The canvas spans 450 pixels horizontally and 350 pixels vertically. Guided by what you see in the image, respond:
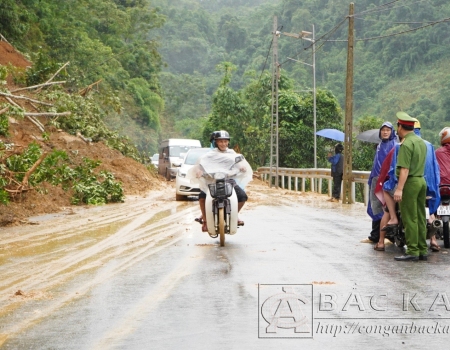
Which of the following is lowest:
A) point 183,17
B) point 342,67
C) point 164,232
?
point 164,232

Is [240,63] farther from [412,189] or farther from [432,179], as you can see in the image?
[412,189]

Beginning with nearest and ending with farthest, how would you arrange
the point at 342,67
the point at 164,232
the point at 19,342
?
the point at 19,342 → the point at 164,232 → the point at 342,67

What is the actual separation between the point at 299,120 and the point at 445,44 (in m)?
34.1

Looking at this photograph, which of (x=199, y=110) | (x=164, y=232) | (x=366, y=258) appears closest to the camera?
(x=366, y=258)

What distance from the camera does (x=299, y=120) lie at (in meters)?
51.2

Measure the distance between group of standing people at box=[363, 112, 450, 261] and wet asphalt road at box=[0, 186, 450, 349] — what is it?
412mm

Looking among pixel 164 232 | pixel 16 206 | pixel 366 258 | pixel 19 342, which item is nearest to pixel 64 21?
pixel 16 206

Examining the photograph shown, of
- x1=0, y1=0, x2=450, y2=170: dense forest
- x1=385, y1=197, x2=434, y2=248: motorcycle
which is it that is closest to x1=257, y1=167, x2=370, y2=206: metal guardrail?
x1=0, y1=0, x2=450, y2=170: dense forest

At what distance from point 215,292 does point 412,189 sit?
12.3 feet

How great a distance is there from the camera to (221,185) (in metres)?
12.3

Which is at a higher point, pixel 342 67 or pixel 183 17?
pixel 183 17

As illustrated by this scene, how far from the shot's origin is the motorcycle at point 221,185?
482 inches

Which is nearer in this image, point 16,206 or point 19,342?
point 19,342

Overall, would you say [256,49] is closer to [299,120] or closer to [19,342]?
[299,120]
